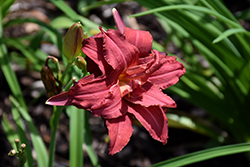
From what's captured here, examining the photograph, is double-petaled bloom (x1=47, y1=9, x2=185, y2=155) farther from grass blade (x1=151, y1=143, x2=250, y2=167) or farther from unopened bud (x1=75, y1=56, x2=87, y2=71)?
grass blade (x1=151, y1=143, x2=250, y2=167)

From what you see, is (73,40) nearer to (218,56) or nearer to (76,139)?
(76,139)

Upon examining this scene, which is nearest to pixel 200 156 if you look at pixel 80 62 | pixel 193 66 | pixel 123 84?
pixel 123 84

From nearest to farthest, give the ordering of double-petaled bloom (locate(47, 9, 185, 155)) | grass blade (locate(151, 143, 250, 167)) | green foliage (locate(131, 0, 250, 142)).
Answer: double-petaled bloom (locate(47, 9, 185, 155)) → grass blade (locate(151, 143, 250, 167)) → green foliage (locate(131, 0, 250, 142))

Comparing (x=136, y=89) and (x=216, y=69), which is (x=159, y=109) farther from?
(x=216, y=69)

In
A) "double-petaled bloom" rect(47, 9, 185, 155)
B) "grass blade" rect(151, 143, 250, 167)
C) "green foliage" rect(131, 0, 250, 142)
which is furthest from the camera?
"green foliage" rect(131, 0, 250, 142)

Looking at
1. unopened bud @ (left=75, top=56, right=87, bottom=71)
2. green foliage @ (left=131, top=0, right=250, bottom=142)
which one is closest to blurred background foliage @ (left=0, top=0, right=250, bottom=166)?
green foliage @ (left=131, top=0, right=250, bottom=142)

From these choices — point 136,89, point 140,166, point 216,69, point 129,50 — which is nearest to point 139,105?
point 136,89
